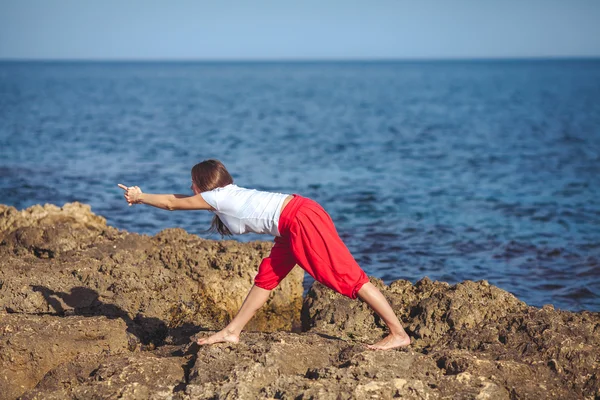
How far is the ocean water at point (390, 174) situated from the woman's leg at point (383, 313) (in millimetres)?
4132

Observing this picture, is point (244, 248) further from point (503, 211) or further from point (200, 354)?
point (503, 211)

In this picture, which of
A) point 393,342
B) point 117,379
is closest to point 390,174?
point 393,342

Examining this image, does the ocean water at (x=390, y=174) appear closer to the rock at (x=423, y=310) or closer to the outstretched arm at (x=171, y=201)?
the rock at (x=423, y=310)

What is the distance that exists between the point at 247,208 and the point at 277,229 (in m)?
0.27

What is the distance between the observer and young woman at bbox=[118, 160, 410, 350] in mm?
4875

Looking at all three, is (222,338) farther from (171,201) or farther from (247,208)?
(171,201)

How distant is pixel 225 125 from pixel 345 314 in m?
29.6

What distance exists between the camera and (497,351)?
5.13 metres

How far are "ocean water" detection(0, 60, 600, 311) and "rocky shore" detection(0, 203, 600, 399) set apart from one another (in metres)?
3.04

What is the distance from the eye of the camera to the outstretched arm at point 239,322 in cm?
495

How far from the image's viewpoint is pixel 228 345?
4812mm

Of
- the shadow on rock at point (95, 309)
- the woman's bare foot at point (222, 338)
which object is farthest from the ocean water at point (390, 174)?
the woman's bare foot at point (222, 338)

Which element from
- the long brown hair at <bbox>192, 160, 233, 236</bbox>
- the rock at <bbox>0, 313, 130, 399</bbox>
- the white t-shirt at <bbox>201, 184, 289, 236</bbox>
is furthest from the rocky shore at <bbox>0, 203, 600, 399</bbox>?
the long brown hair at <bbox>192, 160, 233, 236</bbox>

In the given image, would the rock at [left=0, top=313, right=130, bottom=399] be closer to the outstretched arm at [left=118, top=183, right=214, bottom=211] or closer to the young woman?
the young woman
